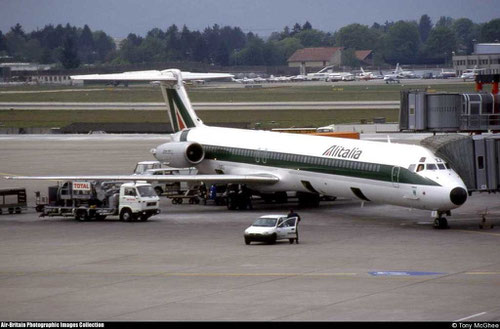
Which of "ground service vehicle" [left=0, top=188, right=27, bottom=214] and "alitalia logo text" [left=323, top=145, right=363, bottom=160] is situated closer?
"alitalia logo text" [left=323, top=145, right=363, bottom=160]

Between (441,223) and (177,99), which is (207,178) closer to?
(177,99)

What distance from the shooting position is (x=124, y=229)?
4525cm

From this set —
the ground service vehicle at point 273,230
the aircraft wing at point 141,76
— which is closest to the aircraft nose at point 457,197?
the ground service vehicle at point 273,230

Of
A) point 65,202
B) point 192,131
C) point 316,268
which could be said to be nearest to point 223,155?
point 192,131

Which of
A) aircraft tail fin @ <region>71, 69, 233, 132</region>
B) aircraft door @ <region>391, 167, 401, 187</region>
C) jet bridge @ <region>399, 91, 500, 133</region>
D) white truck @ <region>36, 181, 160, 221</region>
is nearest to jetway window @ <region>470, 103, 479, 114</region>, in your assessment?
jet bridge @ <region>399, 91, 500, 133</region>

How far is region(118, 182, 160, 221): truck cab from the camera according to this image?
47594 mm

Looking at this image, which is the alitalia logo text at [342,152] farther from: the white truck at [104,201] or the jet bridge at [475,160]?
the white truck at [104,201]

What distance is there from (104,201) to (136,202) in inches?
82.1

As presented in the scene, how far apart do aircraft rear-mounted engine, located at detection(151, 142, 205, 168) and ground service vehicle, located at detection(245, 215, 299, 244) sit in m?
16.0

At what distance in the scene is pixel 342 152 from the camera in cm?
4831

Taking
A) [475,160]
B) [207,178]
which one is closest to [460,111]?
[475,160]

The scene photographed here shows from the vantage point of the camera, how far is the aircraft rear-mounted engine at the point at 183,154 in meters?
56.7

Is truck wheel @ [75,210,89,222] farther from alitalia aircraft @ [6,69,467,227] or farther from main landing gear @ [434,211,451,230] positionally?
main landing gear @ [434,211,451,230]

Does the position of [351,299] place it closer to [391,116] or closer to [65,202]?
[65,202]
